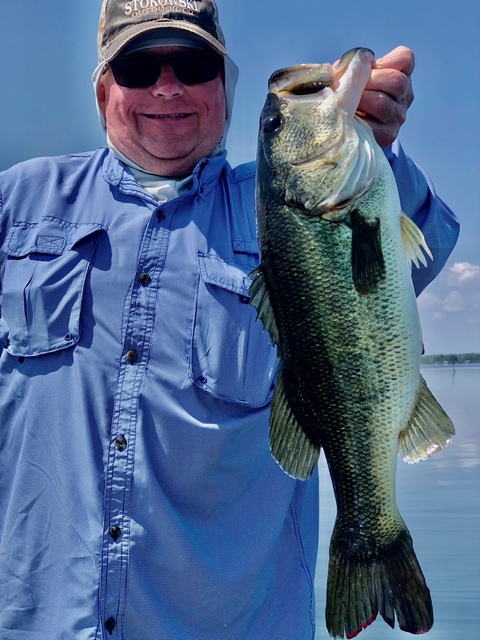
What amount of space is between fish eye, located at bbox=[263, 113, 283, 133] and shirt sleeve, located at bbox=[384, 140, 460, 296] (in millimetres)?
616

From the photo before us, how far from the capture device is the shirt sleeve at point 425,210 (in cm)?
284

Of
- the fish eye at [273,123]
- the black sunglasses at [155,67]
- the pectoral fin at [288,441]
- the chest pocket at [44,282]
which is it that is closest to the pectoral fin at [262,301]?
the pectoral fin at [288,441]

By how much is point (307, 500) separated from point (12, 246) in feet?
4.75

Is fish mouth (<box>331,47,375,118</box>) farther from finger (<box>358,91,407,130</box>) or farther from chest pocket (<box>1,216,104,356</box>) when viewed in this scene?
chest pocket (<box>1,216,104,356</box>)

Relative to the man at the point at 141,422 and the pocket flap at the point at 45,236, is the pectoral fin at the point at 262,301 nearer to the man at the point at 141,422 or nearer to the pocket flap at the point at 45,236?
the man at the point at 141,422

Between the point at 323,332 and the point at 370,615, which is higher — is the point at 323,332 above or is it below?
above

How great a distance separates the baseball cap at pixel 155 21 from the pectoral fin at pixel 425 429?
176 centimetres

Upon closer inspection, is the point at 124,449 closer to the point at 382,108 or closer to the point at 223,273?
the point at 223,273

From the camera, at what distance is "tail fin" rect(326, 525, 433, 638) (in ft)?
6.98

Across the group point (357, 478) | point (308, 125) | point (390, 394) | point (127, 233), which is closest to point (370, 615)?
point (357, 478)

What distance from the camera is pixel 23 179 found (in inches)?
127

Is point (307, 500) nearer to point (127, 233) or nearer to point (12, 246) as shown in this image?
point (127, 233)

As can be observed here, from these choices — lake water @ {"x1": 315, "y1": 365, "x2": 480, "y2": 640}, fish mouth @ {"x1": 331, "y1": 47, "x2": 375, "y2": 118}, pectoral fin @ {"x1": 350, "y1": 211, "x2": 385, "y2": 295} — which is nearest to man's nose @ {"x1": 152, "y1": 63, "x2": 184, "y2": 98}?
fish mouth @ {"x1": 331, "y1": 47, "x2": 375, "y2": 118}

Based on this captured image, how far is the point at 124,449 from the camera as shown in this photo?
283cm
